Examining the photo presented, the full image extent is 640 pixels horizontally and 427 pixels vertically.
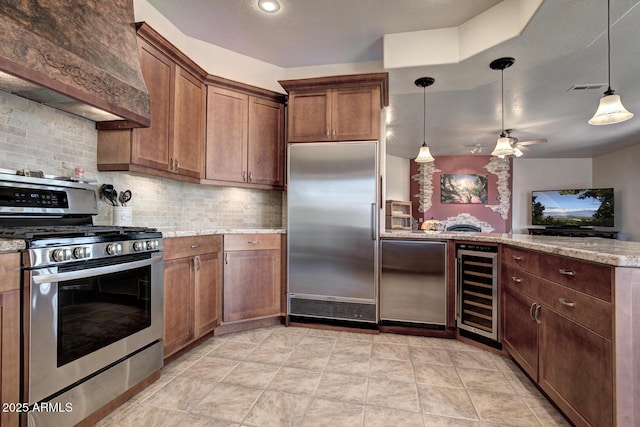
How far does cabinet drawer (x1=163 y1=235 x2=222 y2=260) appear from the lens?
2000 millimetres

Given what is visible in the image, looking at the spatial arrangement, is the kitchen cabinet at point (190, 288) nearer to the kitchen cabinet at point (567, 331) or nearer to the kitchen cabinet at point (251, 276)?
the kitchen cabinet at point (251, 276)

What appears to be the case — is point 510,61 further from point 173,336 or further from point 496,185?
point 496,185

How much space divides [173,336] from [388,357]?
1535 millimetres

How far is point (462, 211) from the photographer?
7383 millimetres

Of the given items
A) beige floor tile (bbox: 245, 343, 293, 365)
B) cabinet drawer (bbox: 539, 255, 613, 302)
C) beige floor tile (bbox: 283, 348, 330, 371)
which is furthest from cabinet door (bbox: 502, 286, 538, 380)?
beige floor tile (bbox: 245, 343, 293, 365)

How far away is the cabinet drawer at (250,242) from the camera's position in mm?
2613

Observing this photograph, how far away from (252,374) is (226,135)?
2081 mm

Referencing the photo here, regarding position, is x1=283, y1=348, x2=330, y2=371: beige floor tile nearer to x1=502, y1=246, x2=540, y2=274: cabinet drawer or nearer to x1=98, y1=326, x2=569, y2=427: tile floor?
x1=98, y1=326, x2=569, y2=427: tile floor

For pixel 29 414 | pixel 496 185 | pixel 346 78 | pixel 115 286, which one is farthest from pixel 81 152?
pixel 496 185

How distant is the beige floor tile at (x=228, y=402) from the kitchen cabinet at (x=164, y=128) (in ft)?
5.19

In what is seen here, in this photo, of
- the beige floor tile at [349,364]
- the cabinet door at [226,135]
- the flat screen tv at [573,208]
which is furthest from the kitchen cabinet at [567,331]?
the flat screen tv at [573,208]

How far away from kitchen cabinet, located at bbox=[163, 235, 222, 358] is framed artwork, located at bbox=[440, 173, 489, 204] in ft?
20.8

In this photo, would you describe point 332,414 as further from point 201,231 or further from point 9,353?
point 201,231

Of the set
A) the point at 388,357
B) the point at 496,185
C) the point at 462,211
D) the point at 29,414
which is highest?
the point at 496,185
